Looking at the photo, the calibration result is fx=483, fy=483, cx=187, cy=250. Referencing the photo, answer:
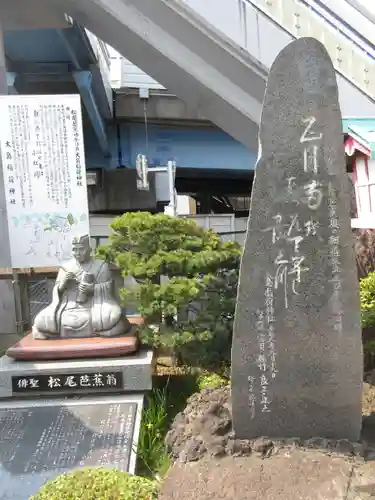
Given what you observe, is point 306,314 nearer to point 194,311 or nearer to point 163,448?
point 163,448

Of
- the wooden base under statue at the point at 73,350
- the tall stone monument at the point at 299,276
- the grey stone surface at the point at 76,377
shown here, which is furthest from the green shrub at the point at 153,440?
the tall stone monument at the point at 299,276

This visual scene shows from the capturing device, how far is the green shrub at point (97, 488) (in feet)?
8.46

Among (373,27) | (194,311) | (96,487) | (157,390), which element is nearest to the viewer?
(96,487)

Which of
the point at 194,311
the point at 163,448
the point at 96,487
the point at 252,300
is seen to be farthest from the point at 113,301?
the point at 96,487

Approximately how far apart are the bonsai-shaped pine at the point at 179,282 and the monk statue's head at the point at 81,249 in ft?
0.79

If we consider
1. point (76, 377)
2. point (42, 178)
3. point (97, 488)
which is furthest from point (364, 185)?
point (42, 178)

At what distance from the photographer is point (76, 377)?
4.51m

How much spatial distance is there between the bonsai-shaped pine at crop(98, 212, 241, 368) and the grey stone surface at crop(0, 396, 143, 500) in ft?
2.93

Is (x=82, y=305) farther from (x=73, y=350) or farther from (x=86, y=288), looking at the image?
(x=73, y=350)

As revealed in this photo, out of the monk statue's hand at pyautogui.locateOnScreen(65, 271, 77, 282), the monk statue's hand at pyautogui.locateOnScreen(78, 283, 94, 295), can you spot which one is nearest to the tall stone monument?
the monk statue's hand at pyautogui.locateOnScreen(78, 283, 94, 295)

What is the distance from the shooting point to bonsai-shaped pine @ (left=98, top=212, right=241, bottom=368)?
4.89m

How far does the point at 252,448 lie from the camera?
121 inches

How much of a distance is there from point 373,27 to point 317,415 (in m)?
5.05

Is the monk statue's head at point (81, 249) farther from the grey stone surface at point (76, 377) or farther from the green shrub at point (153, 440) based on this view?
the green shrub at point (153, 440)
